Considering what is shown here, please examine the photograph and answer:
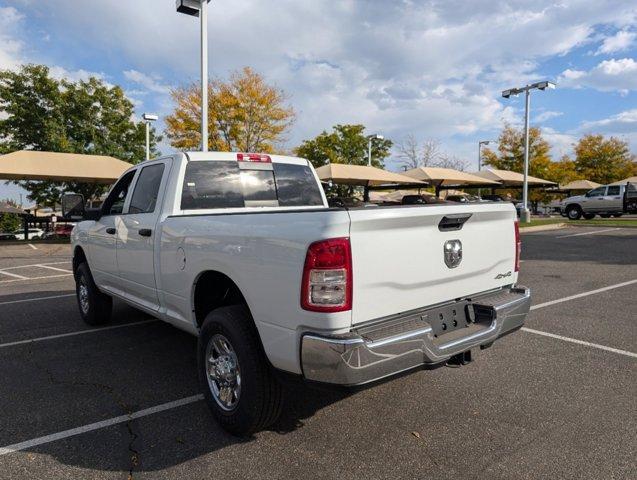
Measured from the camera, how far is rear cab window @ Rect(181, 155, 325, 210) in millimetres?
4066

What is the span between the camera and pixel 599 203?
29.0 meters

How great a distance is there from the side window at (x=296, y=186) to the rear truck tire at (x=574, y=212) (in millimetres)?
29982

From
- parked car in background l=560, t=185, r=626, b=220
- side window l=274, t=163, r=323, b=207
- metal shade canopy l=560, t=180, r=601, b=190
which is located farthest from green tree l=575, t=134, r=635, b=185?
side window l=274, t=163, r=323, b=207

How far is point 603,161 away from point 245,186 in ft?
182

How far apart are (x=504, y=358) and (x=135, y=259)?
3.61 meters

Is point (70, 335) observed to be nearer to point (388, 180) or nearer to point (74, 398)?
point (74, 398)

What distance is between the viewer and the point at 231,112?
2638 centimetres

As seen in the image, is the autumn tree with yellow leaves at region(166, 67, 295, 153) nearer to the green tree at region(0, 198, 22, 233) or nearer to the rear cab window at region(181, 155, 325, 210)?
the green tree at region(0, 198, 22, 233)

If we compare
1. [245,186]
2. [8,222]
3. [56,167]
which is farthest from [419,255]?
[8,222]

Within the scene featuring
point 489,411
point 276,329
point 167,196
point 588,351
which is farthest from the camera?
point 588,351

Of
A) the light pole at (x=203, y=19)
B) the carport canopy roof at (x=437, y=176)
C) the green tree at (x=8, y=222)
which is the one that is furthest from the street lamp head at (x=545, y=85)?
the green tree at (x=8, y=222)

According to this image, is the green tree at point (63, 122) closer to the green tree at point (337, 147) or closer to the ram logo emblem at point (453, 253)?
the green tree at point (337, 147)

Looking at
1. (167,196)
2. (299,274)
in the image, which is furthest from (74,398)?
(299,274)

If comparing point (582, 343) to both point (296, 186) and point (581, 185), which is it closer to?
point (296, 186)
